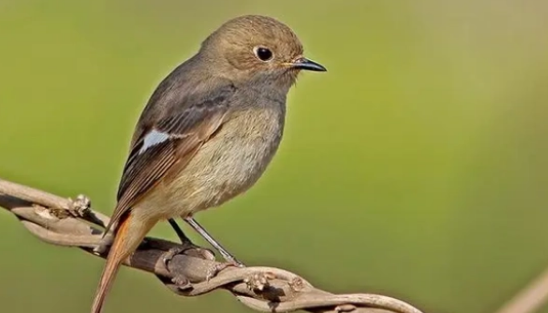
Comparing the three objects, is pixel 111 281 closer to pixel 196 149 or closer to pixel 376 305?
pixel 196 149

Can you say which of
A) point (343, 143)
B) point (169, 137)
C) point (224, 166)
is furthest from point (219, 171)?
point (343, 143)

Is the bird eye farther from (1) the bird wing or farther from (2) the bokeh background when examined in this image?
(1) the bird wing

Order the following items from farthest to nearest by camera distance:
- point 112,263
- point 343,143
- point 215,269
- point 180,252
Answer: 1. point 343,143
2. point 112,263
3. point 180,252
4. point 215,269

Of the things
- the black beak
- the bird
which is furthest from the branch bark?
the black beak

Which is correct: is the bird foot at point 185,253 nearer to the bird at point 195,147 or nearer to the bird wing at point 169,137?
the bird at point 195,147

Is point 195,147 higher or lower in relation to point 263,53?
lower

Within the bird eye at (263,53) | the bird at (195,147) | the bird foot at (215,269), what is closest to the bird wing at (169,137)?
the bird at (195,147)

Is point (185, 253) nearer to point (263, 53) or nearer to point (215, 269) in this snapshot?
point (215, 269)
